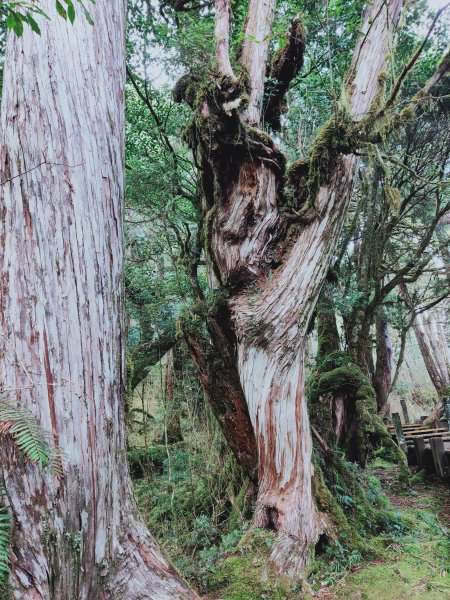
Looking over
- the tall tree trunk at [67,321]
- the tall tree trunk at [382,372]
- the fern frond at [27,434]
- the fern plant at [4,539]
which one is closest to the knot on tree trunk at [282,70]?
the tall tree trunk at [67,321]

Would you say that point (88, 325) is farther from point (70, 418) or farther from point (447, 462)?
point (447, 462)

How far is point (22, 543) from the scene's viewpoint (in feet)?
4.94

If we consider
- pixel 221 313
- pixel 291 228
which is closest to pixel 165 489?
pixel 221 313

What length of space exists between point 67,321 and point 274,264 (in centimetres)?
261

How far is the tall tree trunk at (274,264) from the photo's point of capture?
361 cm

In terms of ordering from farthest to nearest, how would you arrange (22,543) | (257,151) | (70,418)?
(257,151), (70,418), (22,543)

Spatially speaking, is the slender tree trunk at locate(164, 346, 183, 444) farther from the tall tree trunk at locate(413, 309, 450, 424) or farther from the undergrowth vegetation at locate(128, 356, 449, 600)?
the tall tree trunk at locate(413, 309, 450, 424)

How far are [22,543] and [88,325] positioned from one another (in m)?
0.88

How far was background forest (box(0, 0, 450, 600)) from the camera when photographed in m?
3.45

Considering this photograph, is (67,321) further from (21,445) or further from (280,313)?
(280,313)

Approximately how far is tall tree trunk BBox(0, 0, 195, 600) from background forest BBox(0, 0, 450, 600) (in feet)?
0.57

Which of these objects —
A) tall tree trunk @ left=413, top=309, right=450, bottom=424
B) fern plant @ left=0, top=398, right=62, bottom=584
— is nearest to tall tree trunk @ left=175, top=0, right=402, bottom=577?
fern plant @ left=0, top=398, right=62, bottom=584

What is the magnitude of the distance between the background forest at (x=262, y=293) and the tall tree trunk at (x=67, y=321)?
17 centimetres

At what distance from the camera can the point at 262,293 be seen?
12.6 ft
